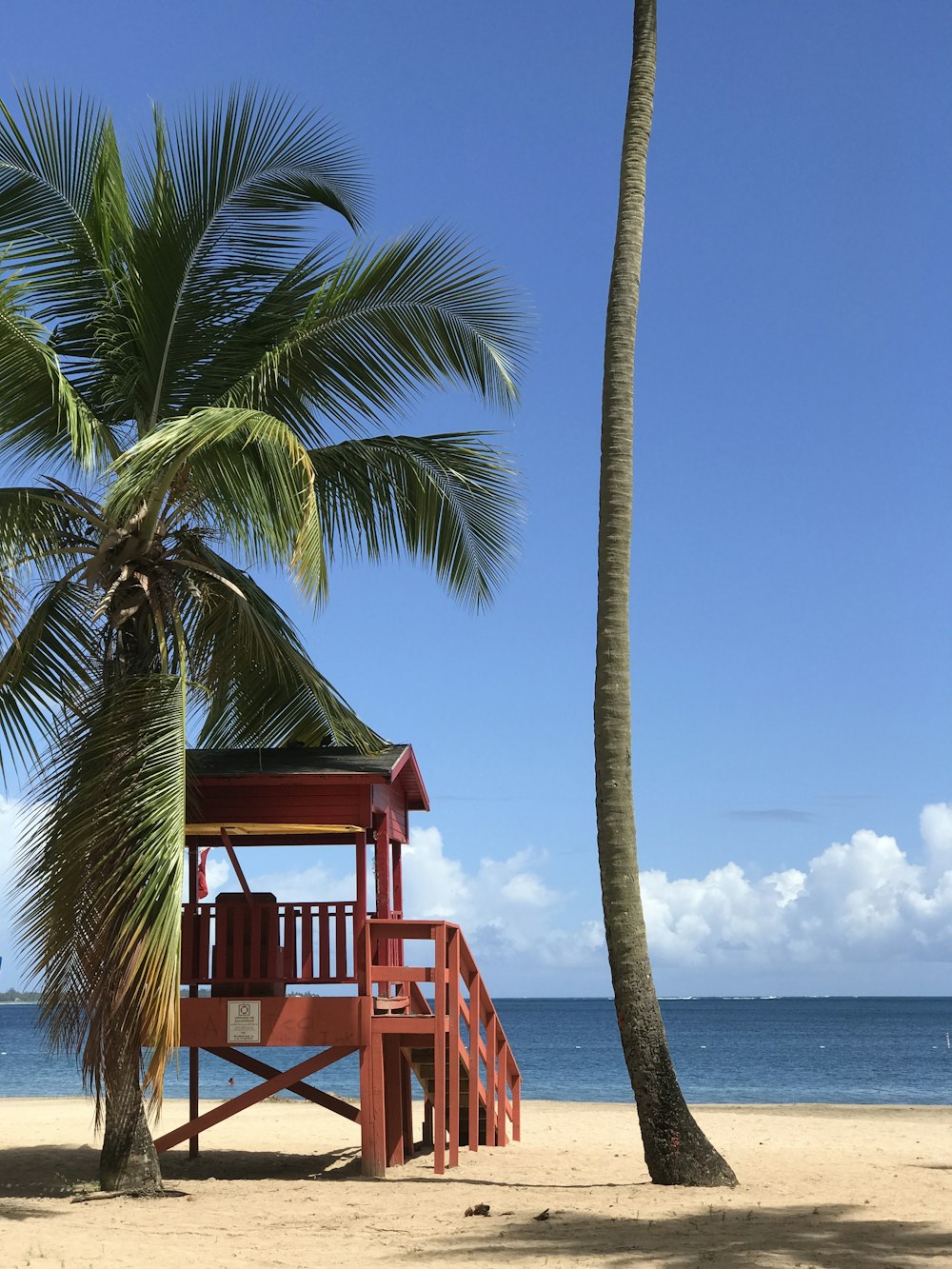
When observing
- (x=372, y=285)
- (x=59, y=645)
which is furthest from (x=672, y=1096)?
(x=372, y=285)

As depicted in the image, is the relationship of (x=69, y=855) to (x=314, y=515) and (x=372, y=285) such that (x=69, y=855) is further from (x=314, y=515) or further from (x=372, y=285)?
(x=372, y=285)

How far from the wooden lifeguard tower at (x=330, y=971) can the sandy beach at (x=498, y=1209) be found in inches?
28.1

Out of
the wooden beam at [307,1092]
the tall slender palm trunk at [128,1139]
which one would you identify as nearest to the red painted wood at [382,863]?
the wooden beam at [307,1092]

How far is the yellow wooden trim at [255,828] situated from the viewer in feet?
41.0

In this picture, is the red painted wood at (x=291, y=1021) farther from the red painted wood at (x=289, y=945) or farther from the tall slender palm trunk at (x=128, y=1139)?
the tall slender palm trunk at (x=128, y=1139)

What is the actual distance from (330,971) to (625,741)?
12.5 feet

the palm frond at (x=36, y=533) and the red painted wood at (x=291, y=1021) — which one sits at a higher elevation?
the palm frond at (x=36, y=533)

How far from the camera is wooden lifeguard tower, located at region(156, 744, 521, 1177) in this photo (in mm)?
11680

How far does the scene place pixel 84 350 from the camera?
1176 centimetres

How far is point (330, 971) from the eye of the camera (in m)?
12.4

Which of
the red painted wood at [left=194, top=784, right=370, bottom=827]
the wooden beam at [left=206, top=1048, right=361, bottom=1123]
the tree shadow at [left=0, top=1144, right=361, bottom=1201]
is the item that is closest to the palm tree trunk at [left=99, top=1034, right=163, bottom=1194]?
the tree shadow at [left=0, top=1144, right=361, bottom=1201]

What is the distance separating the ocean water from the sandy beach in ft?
21.5

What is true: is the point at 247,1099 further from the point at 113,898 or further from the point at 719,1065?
the point at 719,1065

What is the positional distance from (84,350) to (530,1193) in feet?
26.5
